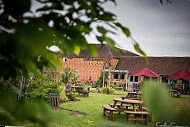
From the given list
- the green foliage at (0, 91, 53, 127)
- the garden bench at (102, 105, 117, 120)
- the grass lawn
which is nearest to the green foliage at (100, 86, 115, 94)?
the grass lawn

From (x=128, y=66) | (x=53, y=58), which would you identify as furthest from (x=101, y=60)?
(x=53, y=58)

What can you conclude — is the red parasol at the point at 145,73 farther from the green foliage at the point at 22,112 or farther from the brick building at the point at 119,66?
the green foliage at the point at 22,112

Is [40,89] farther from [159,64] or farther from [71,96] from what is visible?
[159,64]

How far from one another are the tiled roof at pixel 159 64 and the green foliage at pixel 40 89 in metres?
1.12

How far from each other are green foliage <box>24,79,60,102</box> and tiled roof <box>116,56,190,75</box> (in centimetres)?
112

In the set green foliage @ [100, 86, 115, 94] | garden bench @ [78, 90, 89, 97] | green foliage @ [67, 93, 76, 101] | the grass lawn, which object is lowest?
the grass lawn

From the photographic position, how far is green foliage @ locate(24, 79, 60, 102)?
12.0 feet

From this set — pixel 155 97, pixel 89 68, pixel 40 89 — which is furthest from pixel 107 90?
pixel 155 97

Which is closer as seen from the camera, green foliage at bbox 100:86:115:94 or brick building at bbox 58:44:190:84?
brick building at bbox 58:44:190:84

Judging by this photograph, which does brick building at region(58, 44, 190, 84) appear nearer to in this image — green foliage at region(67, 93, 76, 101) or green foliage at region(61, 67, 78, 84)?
green foliage at region(61, 67, 78, 84)

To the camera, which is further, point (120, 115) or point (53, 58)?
point (120, 115)

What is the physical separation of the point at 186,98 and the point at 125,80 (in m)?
1.06

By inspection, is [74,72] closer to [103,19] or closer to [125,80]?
[125,80]

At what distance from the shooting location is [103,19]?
38 cm
